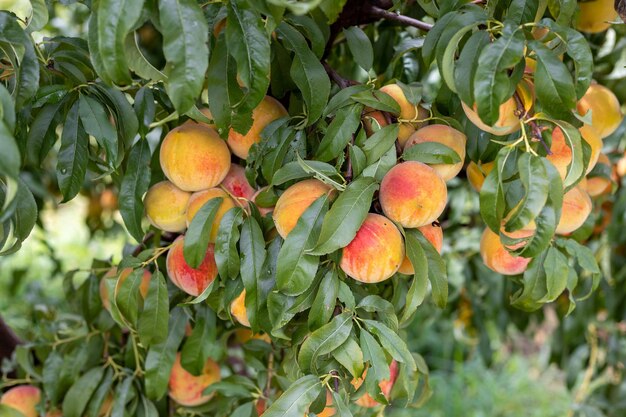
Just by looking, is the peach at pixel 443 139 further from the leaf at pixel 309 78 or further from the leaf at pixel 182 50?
the leaf at pixel 182 50

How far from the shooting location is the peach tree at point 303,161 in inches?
24.9

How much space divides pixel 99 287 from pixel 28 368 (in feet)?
0.60

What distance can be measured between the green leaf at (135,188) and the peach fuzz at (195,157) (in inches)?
1.1

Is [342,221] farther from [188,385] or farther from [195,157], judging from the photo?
[188,385]

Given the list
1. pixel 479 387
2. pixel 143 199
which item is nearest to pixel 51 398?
pixel 143 199

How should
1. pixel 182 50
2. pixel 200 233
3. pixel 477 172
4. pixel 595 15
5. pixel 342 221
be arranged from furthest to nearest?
pixel 595 15
pixel 477 172
pixel 200 233
pixel 342 221
pixel 182 50

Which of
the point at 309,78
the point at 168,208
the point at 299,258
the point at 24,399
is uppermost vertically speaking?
the point at 309,78

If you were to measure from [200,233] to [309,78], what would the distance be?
0.22 metres

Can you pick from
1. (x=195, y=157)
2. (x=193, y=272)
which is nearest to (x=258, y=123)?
(x=195, y=157)

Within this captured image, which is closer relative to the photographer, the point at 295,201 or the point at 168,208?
the point at 295,201

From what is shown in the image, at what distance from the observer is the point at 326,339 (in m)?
0.70

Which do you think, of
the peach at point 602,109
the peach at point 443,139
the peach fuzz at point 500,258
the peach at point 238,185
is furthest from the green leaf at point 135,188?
the peach at point 602,109

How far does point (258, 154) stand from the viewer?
784 mm

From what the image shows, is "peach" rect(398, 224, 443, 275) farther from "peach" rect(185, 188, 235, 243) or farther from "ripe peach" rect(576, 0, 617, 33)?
"ripe peach" rect(576, 0, 617, 33)
